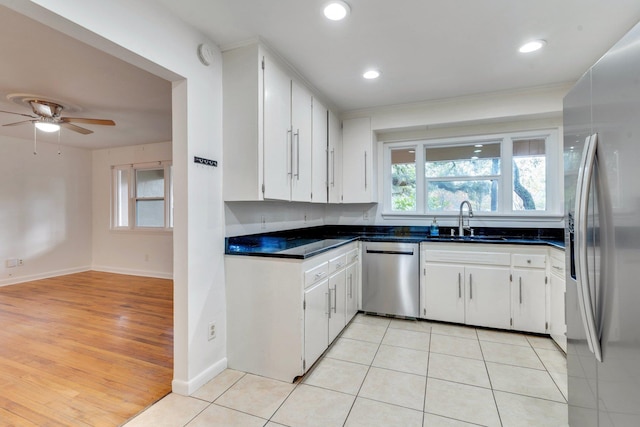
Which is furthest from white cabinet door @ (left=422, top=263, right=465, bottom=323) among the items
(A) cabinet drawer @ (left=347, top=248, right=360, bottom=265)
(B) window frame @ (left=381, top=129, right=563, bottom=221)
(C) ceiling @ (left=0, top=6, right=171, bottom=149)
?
(C) ceiling @ (left=0, top=6, right=171, bottom=149)

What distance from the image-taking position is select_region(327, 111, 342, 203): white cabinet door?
348 cm

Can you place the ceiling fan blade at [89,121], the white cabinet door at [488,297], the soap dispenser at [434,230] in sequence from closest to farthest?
the white cabinet door at [488,297] → the ceiling fan blade at [89,121] → the soap dispenser at [434,230]

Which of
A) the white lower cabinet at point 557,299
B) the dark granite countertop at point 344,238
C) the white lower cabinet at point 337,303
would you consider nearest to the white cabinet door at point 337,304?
the white lower cabinet at point 337,303

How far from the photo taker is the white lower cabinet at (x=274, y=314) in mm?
2098

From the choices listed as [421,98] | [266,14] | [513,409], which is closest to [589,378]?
[513,409]

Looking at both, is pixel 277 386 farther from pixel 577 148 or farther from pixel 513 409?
pixel 577 148

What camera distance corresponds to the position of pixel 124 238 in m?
5.76

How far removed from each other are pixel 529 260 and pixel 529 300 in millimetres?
380

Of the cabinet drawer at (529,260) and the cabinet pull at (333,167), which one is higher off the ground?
the cabinet pull at (333,167)

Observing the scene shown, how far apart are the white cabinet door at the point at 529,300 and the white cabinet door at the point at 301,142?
86.3 inches

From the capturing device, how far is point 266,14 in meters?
1.91

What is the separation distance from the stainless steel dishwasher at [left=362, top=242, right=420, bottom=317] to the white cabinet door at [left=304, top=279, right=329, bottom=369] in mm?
1006

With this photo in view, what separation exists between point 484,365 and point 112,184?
6651 mm

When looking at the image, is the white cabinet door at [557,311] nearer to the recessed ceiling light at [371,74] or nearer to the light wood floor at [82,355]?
the recessed ceiling light at [371,74]
